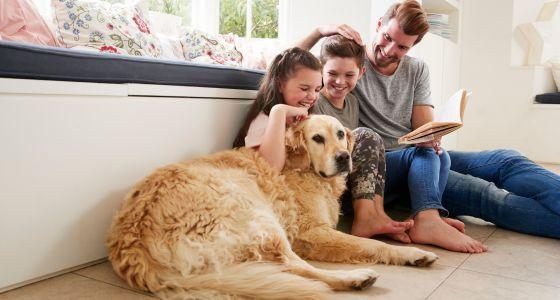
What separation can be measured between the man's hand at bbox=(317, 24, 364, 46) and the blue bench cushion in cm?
48

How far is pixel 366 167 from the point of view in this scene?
196 centimetres

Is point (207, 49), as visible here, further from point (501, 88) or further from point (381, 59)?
point (501, 88)

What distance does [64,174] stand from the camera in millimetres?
1432

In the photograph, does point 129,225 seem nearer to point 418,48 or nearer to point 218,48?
point 218,48

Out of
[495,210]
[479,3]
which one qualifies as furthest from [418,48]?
[479,3]

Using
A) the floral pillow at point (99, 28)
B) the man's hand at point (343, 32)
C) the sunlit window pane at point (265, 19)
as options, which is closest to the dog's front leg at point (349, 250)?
the man's hand at point (343, 32)

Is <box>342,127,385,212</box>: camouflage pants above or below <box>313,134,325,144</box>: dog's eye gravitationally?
below

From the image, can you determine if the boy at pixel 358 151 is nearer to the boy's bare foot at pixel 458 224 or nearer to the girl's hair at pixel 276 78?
the girl's hair at pixel 276 78

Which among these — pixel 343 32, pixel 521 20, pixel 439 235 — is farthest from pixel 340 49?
pixel 521 20

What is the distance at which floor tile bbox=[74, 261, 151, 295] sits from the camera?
143 centimetres

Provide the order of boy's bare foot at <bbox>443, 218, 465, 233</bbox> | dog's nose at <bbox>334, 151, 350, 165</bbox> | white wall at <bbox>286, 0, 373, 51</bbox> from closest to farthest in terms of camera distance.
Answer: dog's nose at <bbox>334, 151, 350, 165</bbox> → boy's bare foot at <bbox>443, 218, 465, 233</bbox> → white wall at <bbox>286, 0, 373, 51</bbox>

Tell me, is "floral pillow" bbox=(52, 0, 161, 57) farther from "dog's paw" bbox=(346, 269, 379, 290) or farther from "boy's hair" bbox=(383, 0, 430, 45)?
"dog's paw" bbox=(346, 269, 379, 290)

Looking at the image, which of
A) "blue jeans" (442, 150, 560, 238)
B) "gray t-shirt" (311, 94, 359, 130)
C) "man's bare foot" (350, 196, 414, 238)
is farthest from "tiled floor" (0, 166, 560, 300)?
"gray t-shirt" (311, 94, 359, 130)

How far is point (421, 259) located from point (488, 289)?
234 millimetres
